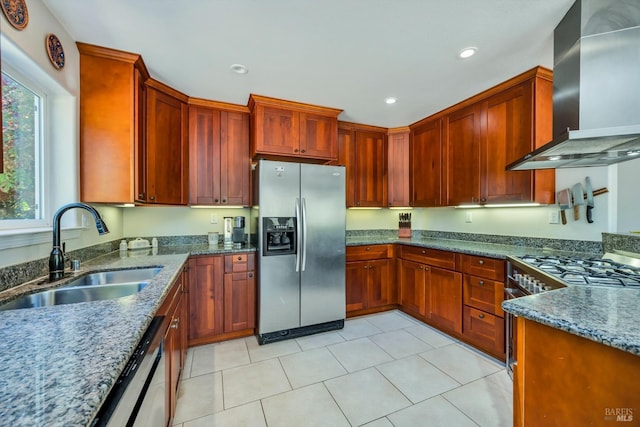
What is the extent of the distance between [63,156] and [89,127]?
0.27 meters

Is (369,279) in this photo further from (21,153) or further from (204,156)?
(21,153)

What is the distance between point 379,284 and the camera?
3170 mm

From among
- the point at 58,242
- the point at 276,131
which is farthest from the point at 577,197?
the point at 58,242

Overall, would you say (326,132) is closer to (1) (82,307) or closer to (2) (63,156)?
(2) (63,156)

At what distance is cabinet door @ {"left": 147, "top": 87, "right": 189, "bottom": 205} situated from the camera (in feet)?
7.20

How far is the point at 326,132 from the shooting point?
9.39 ft

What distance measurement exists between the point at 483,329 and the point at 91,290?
288 centimetres

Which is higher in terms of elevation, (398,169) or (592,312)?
(398,169)

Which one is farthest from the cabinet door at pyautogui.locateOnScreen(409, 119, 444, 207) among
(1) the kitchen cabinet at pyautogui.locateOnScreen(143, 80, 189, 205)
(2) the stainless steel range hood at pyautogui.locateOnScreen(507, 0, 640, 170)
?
(1) the kitchen cabinet at pyautogui.locateOnScreen(143, 80, 189, 205)

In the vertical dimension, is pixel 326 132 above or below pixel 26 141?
above

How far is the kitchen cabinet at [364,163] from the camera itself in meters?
3.32

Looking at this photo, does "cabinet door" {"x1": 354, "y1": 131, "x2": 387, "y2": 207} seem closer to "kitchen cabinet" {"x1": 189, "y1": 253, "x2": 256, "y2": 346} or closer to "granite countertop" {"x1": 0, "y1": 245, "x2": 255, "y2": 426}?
"kitchen cabinet" {"x1": 189, "y1": 253, "x2": 256, "y2": 346}

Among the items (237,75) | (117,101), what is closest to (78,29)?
(117,101)

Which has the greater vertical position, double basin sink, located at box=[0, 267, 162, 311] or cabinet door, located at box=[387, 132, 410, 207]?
cabinet door, located at box=[387, 132, 410, 207]
